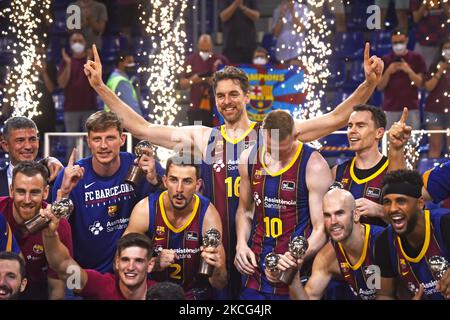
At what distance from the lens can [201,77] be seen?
7.64m

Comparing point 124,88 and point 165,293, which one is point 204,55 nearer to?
point 124,88

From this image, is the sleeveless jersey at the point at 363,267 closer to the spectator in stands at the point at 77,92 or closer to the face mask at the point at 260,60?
the face mask at the point at 260,60

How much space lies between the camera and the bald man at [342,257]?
4562 mm

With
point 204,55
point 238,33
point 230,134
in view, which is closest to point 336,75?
point 238,33

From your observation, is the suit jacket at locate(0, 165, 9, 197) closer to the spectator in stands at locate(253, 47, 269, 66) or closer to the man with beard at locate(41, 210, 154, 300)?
the man with beard at locate(41, 210, 154, 300)

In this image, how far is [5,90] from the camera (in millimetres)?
7938

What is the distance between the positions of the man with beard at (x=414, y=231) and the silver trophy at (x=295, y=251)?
489mm

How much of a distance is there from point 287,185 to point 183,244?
64cm

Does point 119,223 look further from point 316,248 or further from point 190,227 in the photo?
point 316,248

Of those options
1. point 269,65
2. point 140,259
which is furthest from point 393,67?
point 140,259

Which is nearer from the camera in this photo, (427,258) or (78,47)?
(427,258)

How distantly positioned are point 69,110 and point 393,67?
9.27 ft

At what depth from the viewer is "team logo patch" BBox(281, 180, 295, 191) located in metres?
4.79
